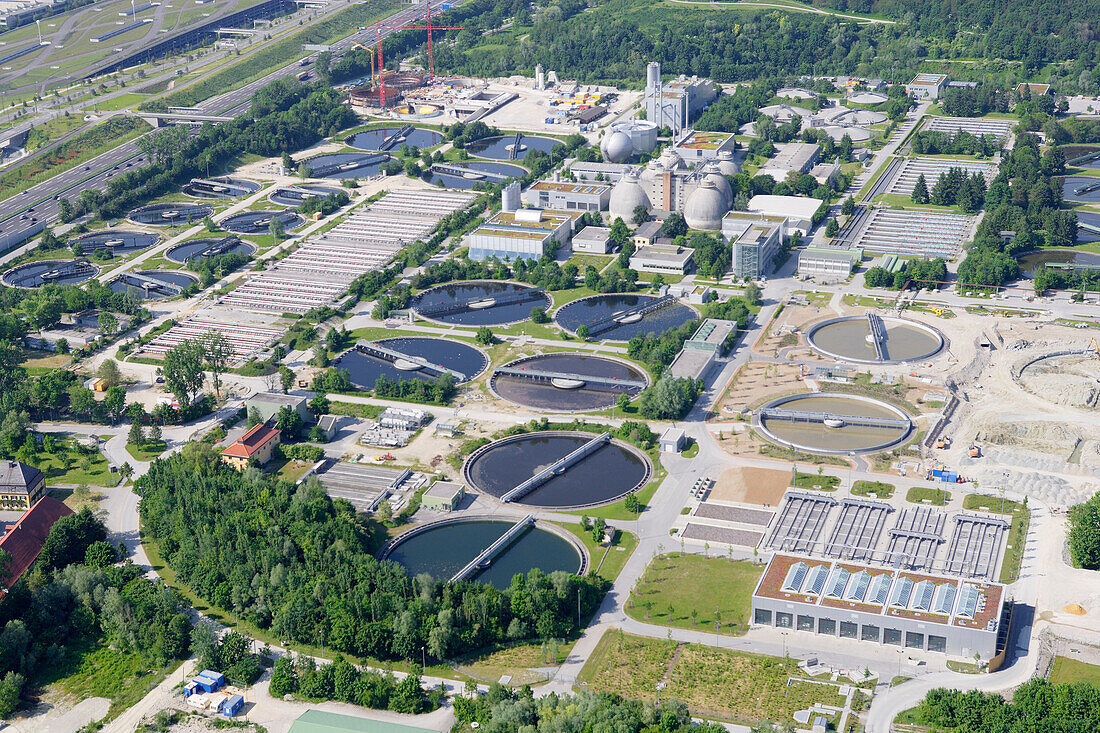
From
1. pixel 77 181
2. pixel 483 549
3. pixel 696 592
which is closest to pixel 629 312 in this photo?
pixel 483 549

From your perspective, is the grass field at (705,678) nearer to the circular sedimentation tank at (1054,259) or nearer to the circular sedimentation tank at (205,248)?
the circular sedimentation tank at (1054,259)

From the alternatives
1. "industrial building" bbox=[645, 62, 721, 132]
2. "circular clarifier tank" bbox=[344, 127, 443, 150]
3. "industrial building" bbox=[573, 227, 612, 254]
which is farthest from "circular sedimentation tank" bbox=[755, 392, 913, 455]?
"circular clarifier tank" bbox=[344, 127, 443, 150]

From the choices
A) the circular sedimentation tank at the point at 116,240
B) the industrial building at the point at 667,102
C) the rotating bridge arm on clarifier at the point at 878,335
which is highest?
the industrial building at the point at 667,102

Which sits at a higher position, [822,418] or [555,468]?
[555,468]

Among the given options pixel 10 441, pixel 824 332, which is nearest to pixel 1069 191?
pixel 824 332

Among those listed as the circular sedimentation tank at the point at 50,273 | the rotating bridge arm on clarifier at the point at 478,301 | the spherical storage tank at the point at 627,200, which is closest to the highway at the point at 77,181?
the circular sedimentation tank at the point at 50,273

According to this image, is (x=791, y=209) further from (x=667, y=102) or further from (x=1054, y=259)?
(x=667, y=102)

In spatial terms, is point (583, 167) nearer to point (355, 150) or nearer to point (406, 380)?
point (355, 150)
